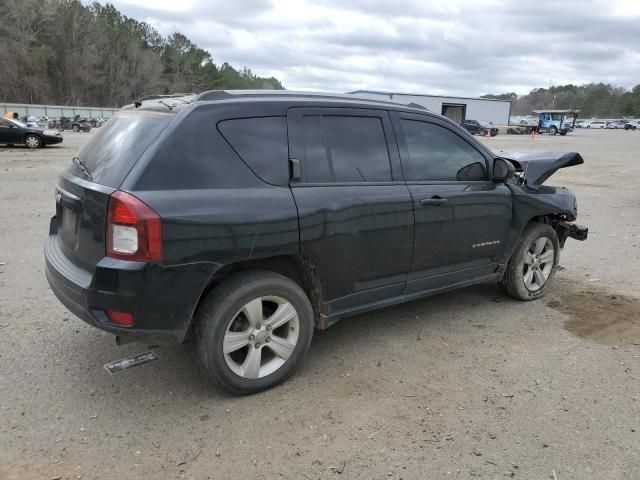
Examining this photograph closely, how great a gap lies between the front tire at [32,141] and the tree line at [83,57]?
5418cm

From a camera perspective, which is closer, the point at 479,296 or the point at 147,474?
the point at 147,474

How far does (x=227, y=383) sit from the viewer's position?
3.19 meters

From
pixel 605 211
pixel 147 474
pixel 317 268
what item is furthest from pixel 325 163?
pixel 605 211

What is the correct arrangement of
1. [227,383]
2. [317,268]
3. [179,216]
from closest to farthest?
[179,216] → [227,383] → [317,268]

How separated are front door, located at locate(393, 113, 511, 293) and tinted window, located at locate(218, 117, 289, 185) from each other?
41.4 inches

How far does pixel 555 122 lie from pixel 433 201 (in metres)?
64.0

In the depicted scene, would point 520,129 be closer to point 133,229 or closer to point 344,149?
point 344,149

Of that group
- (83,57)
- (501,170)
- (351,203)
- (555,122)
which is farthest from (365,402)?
(83,57)

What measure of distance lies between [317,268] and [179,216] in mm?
1028

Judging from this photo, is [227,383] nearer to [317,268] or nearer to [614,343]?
[317,268]

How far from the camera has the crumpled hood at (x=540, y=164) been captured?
4.88 m

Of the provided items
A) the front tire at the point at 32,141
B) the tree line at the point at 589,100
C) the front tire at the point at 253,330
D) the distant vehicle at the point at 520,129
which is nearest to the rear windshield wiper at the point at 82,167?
the front tire at the point at 253,330

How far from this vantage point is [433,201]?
3.99 m

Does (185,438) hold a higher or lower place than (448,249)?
lower
